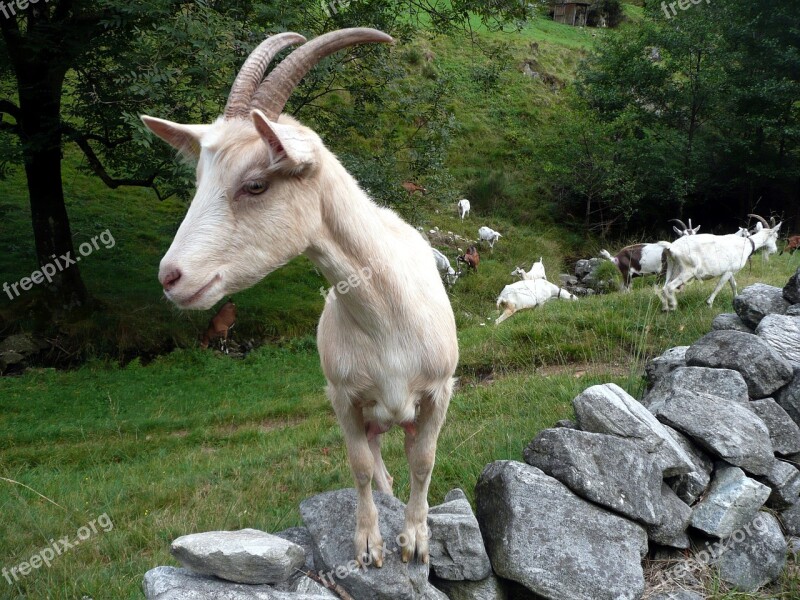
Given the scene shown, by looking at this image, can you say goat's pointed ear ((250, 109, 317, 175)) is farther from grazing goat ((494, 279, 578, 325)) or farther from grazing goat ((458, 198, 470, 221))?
grazing goat ((458, 198, 470, 221))

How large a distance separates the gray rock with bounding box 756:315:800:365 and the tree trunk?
10354 millimetres

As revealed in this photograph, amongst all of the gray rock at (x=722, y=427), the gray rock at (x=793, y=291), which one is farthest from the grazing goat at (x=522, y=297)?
the gray rock at (x=722, y=427)

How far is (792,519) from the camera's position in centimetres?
454

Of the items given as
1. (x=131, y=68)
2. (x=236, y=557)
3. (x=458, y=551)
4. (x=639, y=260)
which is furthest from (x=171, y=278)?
(x=639, y=260)

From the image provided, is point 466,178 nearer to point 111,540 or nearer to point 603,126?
point 603,126

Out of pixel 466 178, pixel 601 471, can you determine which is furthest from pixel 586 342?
pixel 466 178

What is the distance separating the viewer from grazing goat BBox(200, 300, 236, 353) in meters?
12.1

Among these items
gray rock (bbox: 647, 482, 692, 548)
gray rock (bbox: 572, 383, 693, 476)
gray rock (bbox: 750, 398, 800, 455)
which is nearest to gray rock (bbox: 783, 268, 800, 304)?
gray rock (bbox: 750, 398, 800, 455)

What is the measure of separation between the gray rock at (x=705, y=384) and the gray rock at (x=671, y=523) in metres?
0.90

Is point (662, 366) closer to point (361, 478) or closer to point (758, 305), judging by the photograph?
point (758, 305)

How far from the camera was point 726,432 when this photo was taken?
4477 mm

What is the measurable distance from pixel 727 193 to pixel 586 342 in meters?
19.4

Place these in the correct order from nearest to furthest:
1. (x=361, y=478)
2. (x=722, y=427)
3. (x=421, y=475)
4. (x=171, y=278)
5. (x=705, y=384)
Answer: (x=171, y=278) < (x=361, y=478) < (x=421, y=475) < (x=722, y=427) < (x=705, y=384)

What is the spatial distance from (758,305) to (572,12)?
159 feet
